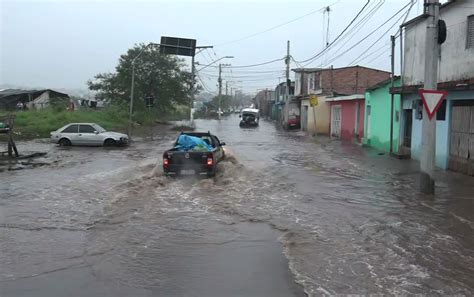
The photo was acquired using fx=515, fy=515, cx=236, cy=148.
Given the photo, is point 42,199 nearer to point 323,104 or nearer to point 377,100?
point 377,100

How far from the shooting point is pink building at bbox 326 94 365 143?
3281 cm

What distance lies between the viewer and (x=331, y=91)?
4588 centimetres

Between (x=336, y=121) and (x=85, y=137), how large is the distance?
19.4m

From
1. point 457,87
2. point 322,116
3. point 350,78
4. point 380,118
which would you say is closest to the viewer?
point 457,87

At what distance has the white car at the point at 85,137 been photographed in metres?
28.7

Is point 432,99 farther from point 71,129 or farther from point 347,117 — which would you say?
point 347,117

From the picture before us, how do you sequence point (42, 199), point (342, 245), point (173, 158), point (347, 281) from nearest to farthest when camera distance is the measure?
1. point (347, 281)
2. point (342, 245)
3. point (42, 199)
4. point (173, 158)

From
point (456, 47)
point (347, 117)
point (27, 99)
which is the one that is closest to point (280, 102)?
point (27, 99)

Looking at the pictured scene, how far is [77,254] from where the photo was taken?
7.52m

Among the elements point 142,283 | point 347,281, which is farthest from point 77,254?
point 347,281

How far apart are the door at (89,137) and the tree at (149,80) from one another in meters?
28.5

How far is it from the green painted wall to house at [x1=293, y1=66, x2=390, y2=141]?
5.15 metres

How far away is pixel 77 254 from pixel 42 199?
18.2 feet

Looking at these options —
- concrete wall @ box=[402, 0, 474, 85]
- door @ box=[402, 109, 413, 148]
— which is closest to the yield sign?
concrete wall @ box=[402, 0, 474, 85]
